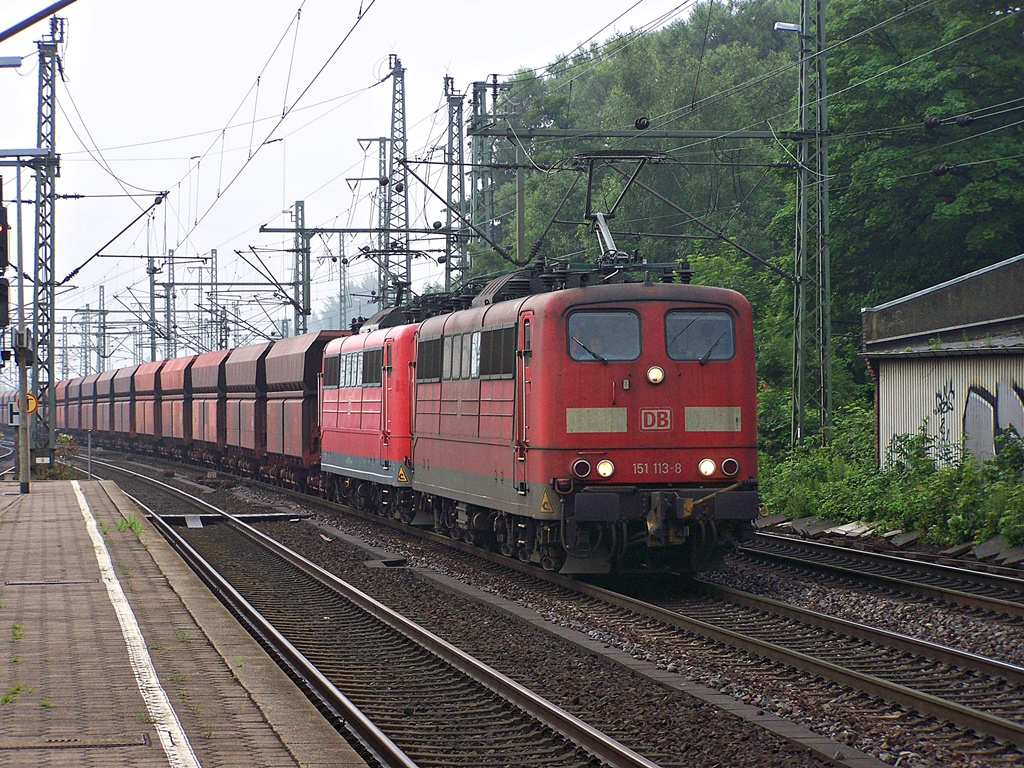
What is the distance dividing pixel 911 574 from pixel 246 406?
80.2 feet

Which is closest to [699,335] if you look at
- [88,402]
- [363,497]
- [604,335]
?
[604,335]

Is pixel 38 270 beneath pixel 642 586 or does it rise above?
above

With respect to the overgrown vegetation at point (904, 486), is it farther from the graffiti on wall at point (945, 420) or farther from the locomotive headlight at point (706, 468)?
the locomotive headlight at point (706, 468)

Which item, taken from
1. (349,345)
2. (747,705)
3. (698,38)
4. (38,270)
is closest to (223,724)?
(747,705)

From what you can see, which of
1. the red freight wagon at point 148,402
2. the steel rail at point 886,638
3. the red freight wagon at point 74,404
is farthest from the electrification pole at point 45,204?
the red freight wagon at point 74,404

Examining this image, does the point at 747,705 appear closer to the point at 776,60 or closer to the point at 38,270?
the point at 38,270

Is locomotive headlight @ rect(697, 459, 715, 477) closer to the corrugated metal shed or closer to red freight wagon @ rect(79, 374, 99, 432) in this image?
the corrugated metal shed

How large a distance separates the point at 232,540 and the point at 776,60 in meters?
47.6

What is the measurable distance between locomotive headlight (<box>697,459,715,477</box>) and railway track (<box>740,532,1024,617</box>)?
6.68 feet

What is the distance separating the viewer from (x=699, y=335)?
47.6 ft

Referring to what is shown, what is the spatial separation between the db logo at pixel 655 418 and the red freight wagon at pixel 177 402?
34.5 m

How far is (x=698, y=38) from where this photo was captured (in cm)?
6875

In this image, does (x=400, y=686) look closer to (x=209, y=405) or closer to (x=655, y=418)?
(x=655, y=418)

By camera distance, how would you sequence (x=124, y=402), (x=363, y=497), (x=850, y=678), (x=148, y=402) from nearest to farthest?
(x=850, y=678) < (x=363, y=497) < (x=148, y=402) < (x=124, y=402)
